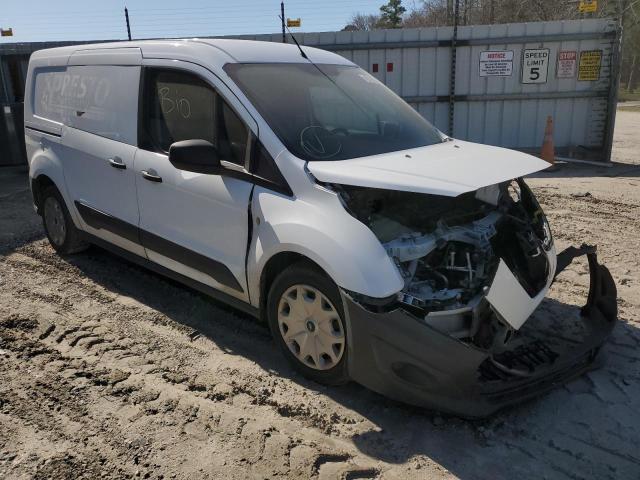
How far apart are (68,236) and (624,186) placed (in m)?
7.59

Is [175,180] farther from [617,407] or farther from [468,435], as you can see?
[617,407]

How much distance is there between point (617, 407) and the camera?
3088mm

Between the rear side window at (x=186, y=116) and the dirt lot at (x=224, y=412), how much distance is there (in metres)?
1.31

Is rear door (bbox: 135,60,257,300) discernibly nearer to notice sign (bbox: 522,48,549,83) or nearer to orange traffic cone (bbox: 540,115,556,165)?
orange traffic cone (bbox: 540,115,556,165)

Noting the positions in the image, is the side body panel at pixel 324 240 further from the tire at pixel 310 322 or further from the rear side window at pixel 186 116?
the rear side window at pixel 186 116

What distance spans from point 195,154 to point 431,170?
1.42m

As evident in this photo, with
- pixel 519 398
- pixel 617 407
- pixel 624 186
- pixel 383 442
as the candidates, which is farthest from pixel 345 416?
pixel 624 186

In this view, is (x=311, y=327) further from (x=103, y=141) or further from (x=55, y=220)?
(x=55, y=220)

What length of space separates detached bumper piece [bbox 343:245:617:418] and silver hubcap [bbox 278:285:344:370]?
171 mm

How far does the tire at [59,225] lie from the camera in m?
5.22

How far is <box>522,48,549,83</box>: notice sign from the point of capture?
10.2 metres

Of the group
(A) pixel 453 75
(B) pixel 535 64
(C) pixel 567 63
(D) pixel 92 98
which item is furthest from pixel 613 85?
(D) pixel 92 98

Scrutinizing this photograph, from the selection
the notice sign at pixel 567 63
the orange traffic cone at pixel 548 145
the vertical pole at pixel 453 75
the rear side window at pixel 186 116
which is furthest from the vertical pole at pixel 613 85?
the rear side window at pixel 186 116

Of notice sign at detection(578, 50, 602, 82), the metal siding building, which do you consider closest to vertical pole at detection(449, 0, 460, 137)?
the metal siding building
